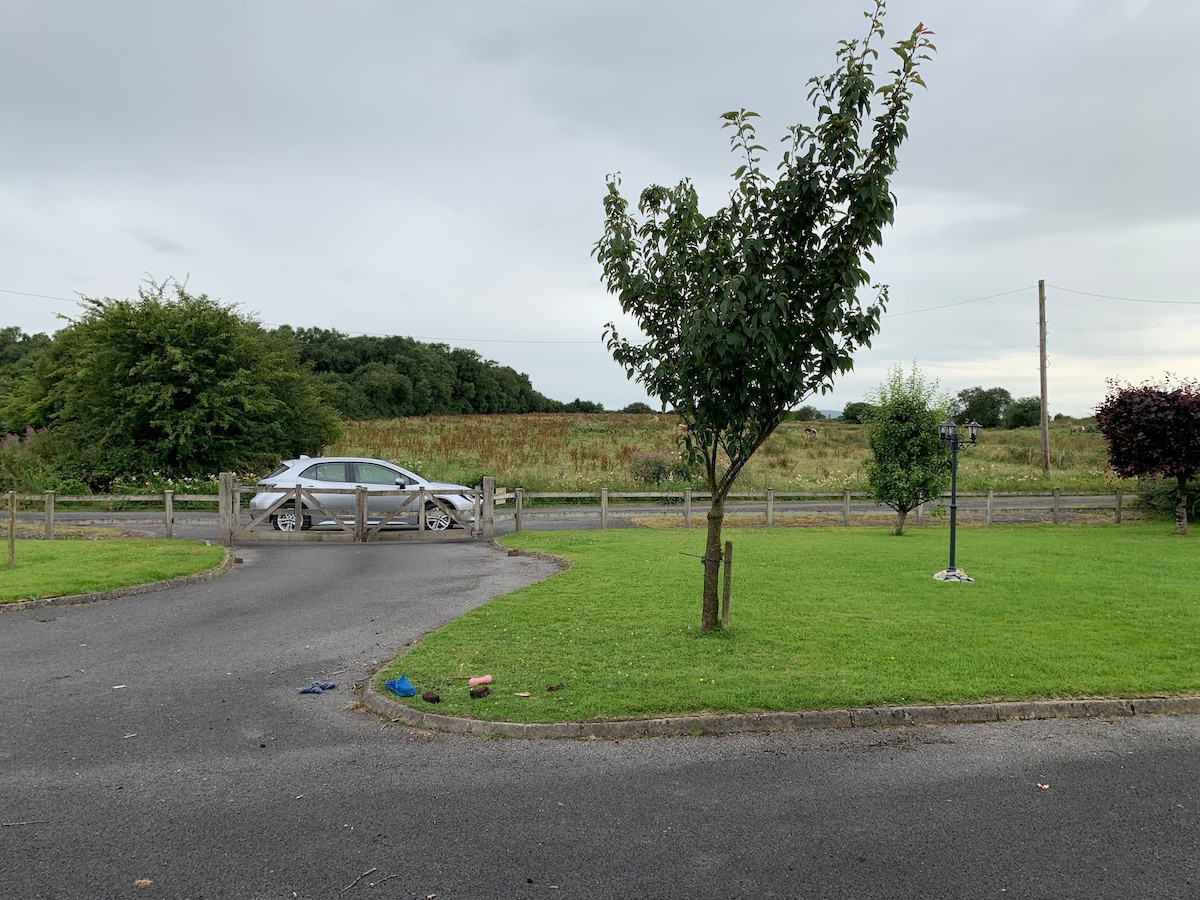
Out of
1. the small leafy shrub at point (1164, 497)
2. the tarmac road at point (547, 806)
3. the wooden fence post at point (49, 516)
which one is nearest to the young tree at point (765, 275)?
the tarmac road at point (547, 806)

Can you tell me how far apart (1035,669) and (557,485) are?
20927 millimetres

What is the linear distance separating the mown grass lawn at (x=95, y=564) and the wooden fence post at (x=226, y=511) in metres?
0.64

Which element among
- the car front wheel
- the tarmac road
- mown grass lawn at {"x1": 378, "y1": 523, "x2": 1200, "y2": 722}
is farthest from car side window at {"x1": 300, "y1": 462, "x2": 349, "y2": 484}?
the tarmac road

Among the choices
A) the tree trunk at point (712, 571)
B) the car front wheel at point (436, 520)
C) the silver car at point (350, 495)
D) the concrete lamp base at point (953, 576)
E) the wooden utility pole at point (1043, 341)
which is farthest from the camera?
the wooden utility pole at point (1043, 341)

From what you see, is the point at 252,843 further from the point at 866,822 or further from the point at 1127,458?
the point at 1127,458

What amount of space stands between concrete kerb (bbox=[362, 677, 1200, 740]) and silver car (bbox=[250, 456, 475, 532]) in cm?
1172

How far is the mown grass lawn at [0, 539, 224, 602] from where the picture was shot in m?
10.8

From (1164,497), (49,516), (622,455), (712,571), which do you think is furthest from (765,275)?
(622,455)

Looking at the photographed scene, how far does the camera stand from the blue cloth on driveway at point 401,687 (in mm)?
6262

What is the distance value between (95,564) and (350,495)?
5.76 m

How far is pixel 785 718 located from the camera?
575cm

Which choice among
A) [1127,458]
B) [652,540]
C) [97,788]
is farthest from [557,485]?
[97,788]

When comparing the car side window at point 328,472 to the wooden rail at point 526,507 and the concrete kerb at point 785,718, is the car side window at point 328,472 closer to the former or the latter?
the wooden rail at point 526,507

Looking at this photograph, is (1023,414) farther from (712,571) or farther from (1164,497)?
(712,571)
